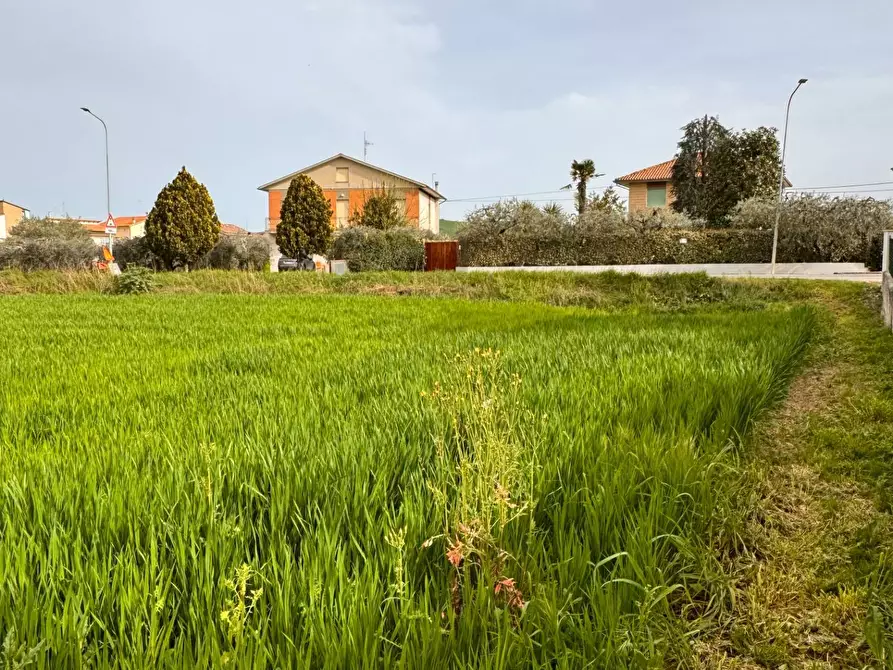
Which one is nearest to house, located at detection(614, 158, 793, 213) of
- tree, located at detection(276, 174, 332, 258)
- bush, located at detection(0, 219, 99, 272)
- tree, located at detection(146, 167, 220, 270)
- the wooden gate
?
the wooden gate

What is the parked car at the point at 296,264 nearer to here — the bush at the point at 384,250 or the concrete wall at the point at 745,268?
the bush at the point at 384,250

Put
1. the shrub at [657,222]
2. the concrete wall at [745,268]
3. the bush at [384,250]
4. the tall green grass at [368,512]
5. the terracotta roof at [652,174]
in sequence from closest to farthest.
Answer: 1. the tall green grass at [368,512]
2. the concrete wall at [745,268]
3. the shrub at [657,222]
4. the bush at [384,250]
5. the terracotta roof at [652,174]

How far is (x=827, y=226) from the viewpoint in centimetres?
2214

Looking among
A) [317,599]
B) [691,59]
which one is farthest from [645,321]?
[317,599]

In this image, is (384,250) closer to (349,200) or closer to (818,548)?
(818,548)

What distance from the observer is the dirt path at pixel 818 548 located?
179 cm

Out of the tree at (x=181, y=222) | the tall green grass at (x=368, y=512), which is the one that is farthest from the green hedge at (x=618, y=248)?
the tall green grass at (x=368, y=512)

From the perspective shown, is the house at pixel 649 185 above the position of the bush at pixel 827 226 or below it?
above

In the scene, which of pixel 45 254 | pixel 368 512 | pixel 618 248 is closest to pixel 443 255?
pixel 618 248

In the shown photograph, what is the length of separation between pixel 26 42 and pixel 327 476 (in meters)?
17.6

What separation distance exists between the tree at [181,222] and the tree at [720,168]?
1059 inches

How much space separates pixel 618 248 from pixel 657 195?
2835cm

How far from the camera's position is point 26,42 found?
47.1 feet

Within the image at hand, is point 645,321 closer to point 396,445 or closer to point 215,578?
point 396,445
